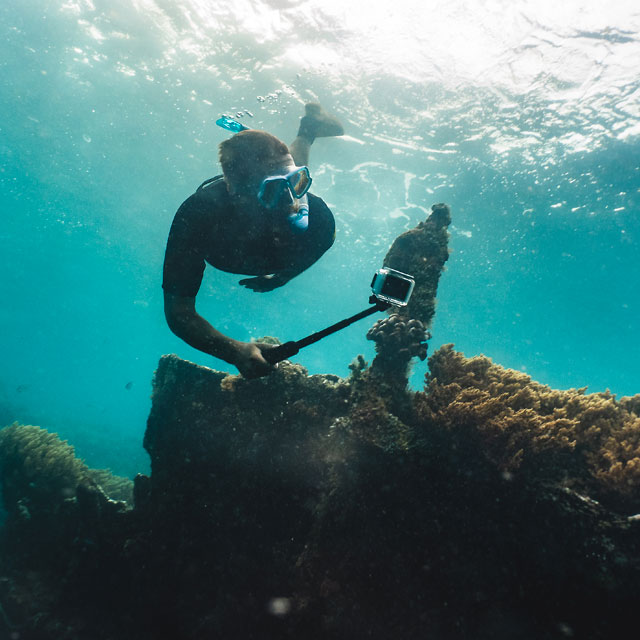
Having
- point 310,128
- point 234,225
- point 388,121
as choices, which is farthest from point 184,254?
point 388,121

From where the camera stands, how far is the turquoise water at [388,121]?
12.0m

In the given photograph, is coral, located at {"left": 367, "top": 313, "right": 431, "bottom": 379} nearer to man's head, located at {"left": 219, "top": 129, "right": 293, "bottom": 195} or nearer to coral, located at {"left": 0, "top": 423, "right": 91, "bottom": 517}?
man's head, located at {"left": 219, "top": 129, "right": 293, "bottom": 195}

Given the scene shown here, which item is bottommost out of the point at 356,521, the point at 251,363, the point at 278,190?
the point at 356,521

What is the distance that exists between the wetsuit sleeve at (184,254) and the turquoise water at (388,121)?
46.4ft

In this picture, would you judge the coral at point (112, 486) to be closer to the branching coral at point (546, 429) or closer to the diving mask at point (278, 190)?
the branching coral at point (546, 429)

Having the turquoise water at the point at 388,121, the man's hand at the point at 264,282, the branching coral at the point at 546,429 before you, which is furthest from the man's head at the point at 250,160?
the turquoise water at the point at 388,121

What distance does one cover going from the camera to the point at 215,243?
2660mm

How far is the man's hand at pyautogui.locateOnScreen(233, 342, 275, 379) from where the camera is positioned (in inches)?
84.6

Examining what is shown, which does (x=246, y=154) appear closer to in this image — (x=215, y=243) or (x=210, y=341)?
(x=215, y=243)

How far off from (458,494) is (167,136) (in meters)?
26.9

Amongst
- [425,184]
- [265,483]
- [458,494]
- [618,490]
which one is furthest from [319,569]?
[425,184]

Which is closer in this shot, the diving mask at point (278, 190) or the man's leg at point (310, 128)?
the diving mask at point (278, 190)

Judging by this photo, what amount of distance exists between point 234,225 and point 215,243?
0.72 feet

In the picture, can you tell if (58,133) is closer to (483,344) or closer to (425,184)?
(425,184)
